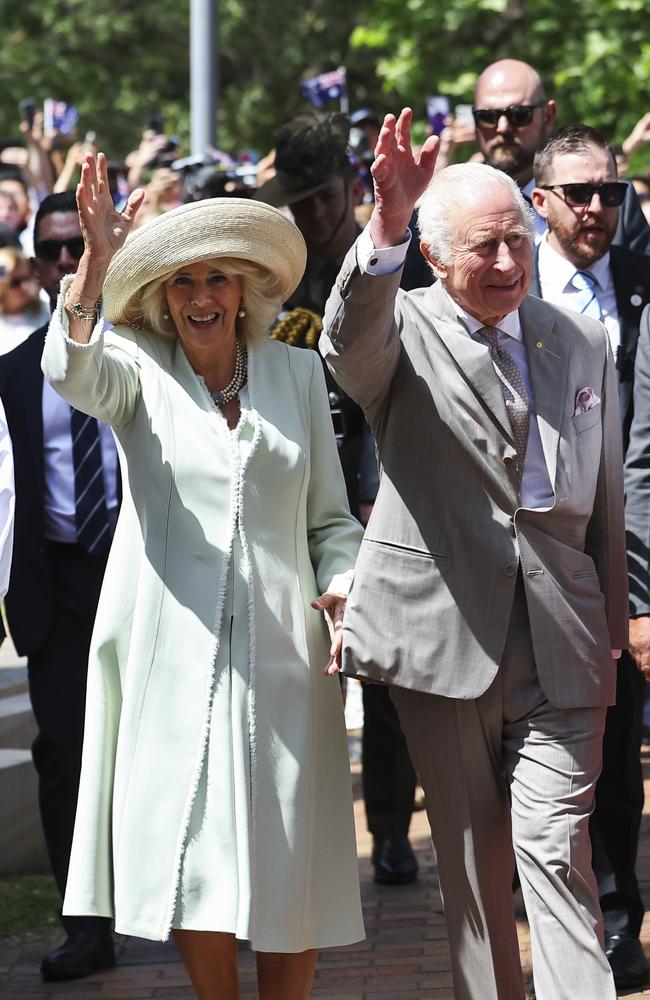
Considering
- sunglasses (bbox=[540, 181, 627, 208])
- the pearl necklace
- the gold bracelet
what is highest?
sunglasses (bbox=[540, 181, 627, 208])

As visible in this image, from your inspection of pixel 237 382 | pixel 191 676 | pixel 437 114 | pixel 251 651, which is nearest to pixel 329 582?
pixel 251 651

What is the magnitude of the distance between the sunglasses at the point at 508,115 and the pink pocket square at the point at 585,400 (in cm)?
215

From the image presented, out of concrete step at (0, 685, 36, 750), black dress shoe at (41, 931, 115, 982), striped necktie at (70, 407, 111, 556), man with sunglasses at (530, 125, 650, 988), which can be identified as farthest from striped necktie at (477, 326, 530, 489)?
concrete step at (0, 685, 36, 750)

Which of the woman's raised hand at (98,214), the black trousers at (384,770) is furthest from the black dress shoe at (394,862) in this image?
the woman's raised hand at (98,214)

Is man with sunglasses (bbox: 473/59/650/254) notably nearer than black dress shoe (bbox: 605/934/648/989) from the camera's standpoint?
No

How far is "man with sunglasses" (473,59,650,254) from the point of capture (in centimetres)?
579

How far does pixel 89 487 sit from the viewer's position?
5227 millimetres

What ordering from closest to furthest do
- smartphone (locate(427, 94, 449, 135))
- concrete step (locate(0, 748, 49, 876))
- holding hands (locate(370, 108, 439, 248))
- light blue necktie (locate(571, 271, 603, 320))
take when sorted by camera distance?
holding hands (locate(370, 108, 439, 248)) → light blue necktie (locate(571, 271, 603, 320)) → concrete step (locate(0, 748, 49, 876)) → smartphone (locate(427, 94, 449, 135))

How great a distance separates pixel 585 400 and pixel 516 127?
218 centimetres

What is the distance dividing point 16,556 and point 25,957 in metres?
1.36

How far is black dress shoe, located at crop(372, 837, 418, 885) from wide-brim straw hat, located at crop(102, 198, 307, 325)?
258 cm

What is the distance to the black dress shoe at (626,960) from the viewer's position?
15.9 ft

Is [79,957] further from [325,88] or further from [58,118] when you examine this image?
[58,118]

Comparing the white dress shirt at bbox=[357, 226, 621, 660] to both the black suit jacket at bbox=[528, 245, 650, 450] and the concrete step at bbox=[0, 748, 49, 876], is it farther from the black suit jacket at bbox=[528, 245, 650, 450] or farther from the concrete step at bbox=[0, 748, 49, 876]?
the concrete step at bbox=[0, 748, 49, 876]
